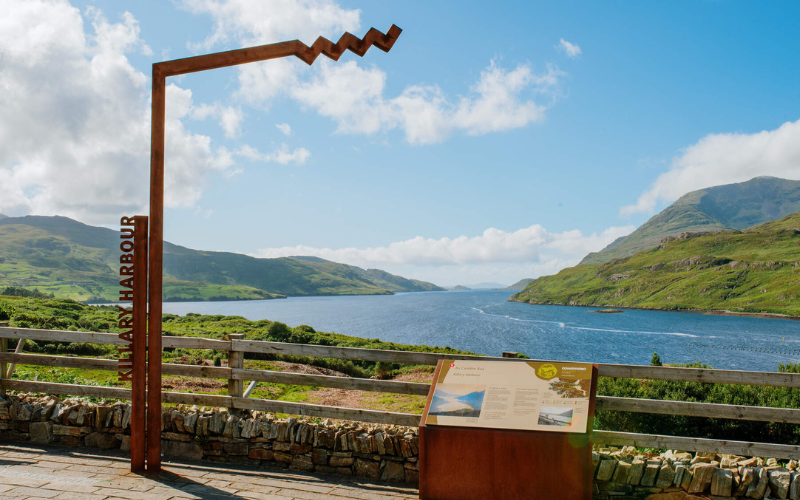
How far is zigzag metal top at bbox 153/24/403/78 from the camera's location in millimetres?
4766

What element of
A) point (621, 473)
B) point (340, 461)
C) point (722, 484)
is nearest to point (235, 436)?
point (340, 461)

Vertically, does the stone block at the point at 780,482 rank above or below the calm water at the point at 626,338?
above

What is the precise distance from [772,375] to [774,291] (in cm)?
15908

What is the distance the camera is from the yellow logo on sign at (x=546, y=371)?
4484 millimetres

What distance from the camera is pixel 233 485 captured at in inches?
180

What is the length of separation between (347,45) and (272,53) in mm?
783

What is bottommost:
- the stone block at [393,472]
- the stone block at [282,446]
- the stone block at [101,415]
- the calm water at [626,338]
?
the calm water at [626,338]

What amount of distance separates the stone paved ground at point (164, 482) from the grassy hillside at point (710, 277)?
143244mm

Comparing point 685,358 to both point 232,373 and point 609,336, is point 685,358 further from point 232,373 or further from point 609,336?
point 232,373

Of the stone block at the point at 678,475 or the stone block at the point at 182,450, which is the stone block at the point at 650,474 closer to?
the stone block at the point at 678,475

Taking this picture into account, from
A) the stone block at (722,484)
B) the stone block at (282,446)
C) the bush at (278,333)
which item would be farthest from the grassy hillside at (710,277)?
the stone block at (282,446)

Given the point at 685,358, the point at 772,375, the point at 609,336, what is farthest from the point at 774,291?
the point at 772,375

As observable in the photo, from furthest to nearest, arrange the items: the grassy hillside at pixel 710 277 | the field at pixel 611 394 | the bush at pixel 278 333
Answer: the grassy hillside at pixel 710 277 < the bush at pixel 278 333 < the field at pixel 611 394

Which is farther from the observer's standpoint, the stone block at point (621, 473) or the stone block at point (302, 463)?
the stone block at point (302, 463)
